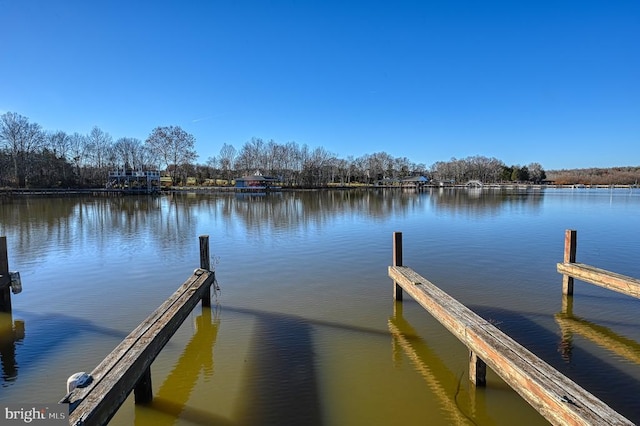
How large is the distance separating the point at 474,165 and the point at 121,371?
160365mm

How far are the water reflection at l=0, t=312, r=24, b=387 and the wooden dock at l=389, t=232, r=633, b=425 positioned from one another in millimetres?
6992

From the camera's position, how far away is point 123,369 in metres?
4.21

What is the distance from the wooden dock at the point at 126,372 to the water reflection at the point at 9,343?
7.93 ft

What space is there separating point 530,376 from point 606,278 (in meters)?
6.19

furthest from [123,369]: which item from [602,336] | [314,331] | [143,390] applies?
[602,336]

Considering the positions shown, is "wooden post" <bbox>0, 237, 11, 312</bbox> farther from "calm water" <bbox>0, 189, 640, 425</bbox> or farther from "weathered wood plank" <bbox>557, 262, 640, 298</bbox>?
"weathered wood plank" <bbox>557, 262, 640, 298</bbox>

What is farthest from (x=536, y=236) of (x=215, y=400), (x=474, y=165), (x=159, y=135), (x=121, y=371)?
(x=474, y=165)

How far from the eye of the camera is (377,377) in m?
5.90

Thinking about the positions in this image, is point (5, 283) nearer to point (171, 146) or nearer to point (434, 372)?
point (434, 372)

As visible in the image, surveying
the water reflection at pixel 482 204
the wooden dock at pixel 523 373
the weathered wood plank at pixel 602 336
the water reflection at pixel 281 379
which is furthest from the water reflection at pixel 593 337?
the water reflection at pixel 482 204

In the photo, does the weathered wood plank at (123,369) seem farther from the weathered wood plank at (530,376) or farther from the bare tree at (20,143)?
the bare tree at (20,143)

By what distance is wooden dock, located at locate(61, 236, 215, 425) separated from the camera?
140 inches

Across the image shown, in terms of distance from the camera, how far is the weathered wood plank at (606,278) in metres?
7.94

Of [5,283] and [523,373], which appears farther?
[5,283]
